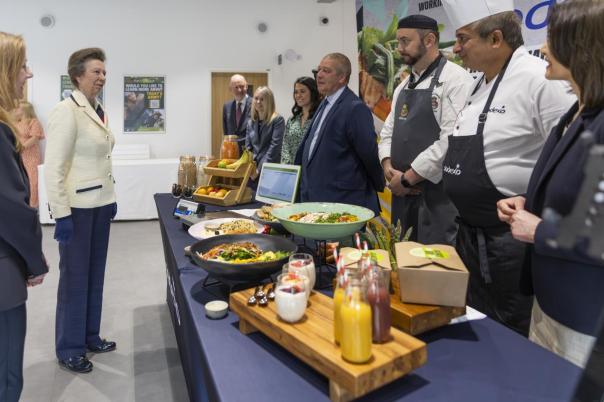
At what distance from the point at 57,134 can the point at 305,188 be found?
4.25 feet

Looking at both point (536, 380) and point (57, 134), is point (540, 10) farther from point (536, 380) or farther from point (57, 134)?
point (57, 134)

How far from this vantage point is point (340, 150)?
253 cm

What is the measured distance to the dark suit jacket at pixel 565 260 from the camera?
1.08 metres

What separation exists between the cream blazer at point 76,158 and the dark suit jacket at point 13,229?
0.61 metres

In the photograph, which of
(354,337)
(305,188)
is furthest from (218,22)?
(354,337)

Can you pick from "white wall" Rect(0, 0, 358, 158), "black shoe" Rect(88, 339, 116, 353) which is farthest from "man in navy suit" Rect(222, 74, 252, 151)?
"black shoe" Rect(88, 339, 116, 353)

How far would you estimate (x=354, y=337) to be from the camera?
2.76 feet

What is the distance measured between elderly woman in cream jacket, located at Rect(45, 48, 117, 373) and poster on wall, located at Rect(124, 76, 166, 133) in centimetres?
492

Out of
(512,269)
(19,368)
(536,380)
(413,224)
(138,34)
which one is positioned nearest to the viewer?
(536,380)

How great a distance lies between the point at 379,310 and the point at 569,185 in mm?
563

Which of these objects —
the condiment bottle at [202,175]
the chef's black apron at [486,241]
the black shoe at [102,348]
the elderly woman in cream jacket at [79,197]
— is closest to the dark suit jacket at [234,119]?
the condiment bottle at [202,175]

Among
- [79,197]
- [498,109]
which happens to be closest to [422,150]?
[498,109]

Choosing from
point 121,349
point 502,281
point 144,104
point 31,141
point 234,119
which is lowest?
point 121,349

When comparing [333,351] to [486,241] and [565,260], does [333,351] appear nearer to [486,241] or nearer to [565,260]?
[565,260]
